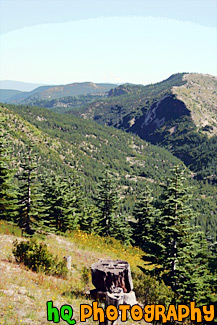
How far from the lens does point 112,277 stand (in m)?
13.1

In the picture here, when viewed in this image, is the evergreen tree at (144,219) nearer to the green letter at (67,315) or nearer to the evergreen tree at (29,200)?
the evergreen tree at (29,200)

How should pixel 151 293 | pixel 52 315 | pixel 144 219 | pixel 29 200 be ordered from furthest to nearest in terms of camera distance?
1. pixel 144 219
2. pixel 29 200
3. pixel 151 293
4. pixel 52 315

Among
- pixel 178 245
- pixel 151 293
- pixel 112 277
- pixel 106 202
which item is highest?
pixel 112 277

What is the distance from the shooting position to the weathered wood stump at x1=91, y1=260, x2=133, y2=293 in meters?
13.1

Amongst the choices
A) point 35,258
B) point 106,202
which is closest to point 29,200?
point 35,258

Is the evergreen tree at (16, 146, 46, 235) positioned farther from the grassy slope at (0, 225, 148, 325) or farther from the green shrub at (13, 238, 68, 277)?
the green shrub at (13, 238, 68, 277)

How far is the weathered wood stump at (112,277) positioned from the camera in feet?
42.9

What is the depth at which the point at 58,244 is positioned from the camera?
2448 centimetres

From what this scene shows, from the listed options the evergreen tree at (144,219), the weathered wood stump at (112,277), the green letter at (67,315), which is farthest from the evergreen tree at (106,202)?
the green letter at (67,315)

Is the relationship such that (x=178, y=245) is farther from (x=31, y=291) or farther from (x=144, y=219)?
(x=144, y=219)

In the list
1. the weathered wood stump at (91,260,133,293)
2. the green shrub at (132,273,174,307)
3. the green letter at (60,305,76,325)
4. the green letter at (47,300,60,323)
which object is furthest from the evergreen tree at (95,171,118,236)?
the green letter at (47,300,60,323)

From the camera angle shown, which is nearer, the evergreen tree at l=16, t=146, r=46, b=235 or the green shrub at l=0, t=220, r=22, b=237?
the green shrub at l=0, t=220, r=22, b=237

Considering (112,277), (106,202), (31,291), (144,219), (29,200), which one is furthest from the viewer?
(144,219)

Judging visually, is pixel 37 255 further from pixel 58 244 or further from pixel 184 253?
pixel 184 253
